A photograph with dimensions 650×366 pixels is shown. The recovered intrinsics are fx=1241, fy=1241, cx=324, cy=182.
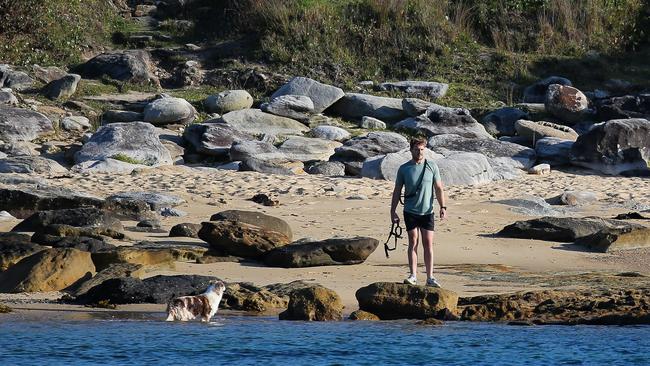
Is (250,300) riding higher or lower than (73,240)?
lower

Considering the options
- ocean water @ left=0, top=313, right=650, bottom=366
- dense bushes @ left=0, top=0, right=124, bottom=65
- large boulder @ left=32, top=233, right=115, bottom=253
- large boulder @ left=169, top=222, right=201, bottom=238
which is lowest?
ocean water @ left=0, top=313, right=650, bottom=366

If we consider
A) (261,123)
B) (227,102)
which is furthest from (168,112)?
(261,123)

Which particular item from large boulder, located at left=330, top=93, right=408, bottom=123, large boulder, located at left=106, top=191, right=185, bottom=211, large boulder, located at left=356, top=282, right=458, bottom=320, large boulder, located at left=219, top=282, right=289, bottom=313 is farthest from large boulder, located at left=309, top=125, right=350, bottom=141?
large boulder, located at left=356, top=282, right=458, bottom=320

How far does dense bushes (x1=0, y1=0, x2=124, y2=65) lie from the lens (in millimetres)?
22297

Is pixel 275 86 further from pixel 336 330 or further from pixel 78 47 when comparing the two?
pixel 336 330

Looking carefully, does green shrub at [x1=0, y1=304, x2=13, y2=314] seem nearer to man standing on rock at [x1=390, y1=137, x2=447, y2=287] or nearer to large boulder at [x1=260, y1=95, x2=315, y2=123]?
man standing on rock at [x1=390, y1=137, x2=447, y2=287]

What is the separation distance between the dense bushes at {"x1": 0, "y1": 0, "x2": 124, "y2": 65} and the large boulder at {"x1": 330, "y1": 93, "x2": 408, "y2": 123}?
529cm

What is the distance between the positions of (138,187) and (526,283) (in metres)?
6.58

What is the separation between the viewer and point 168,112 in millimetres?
19547

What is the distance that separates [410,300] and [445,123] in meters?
11.1

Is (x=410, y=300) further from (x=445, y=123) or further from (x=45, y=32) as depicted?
(x=45, y=32)

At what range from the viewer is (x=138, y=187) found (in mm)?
15289

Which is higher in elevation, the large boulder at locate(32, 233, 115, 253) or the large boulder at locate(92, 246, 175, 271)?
the large boulder at locate(32, 233, 115, 253)

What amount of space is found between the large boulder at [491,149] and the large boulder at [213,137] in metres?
2.86
